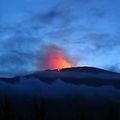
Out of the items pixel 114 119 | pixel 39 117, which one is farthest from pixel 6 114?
pixel 114 119

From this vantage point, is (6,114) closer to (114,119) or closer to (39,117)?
(39,117)

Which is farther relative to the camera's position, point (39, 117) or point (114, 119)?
point (114, 119)

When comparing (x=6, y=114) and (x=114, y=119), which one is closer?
(x=6, y=114)

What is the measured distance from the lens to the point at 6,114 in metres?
97.6

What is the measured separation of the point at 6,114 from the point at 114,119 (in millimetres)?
47864

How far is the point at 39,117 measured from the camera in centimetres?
9244

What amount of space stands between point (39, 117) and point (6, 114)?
28.4ft

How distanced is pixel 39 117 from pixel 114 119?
161 ft

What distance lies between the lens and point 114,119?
450 feet
